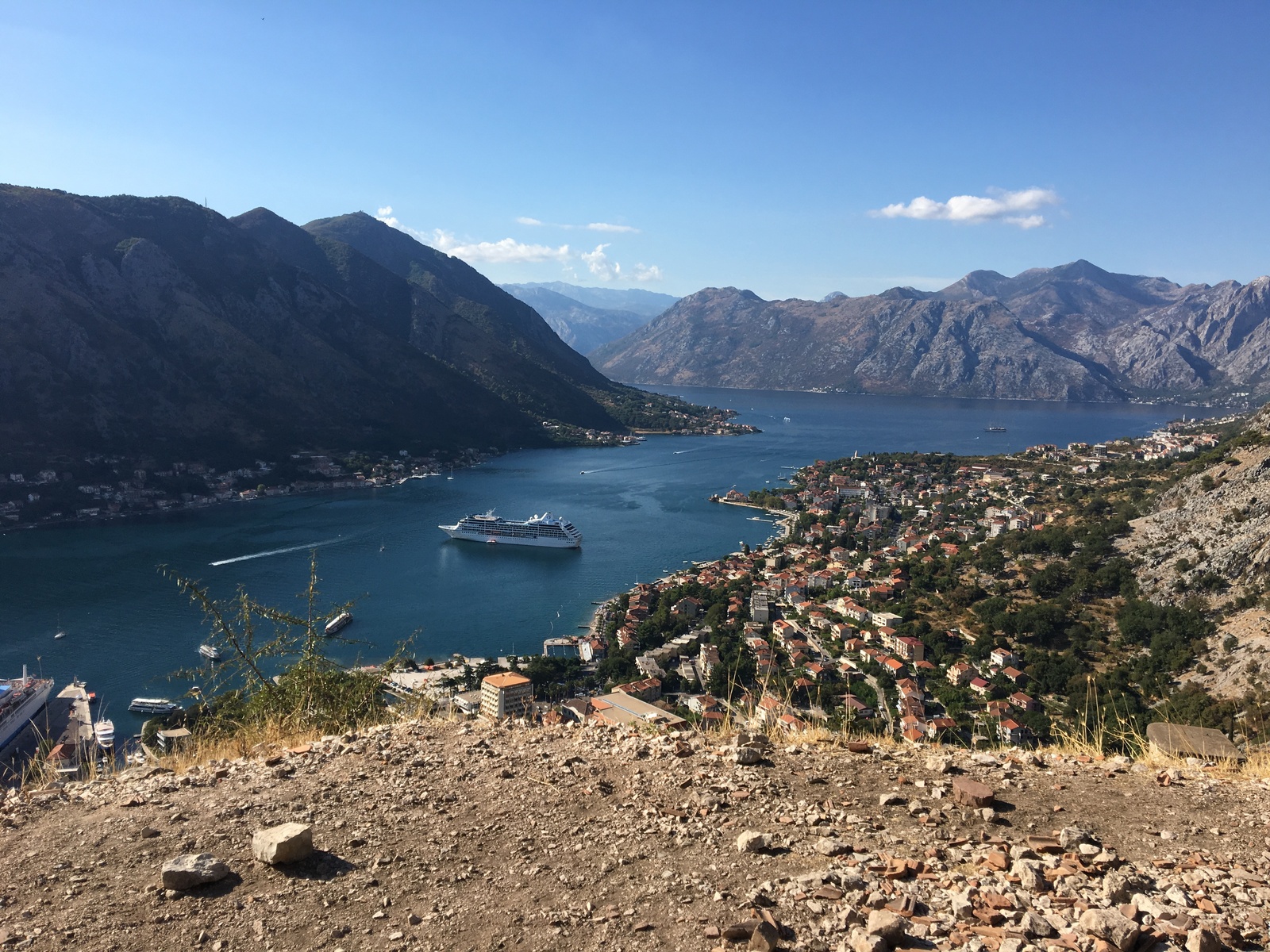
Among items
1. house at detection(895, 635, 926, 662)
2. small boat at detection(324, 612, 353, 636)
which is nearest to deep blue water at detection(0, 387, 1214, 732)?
small boat at detection(324, 612, 353, 636)

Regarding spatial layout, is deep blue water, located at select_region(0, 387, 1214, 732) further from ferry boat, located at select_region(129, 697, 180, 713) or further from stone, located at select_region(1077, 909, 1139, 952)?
stone, located at select_region(1077, 909, 1139, 952)

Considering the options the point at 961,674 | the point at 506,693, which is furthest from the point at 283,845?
the point at 961,674

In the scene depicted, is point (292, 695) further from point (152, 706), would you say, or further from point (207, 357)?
point (207, 357)

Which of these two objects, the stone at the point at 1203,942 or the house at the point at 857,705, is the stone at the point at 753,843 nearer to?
the stone at the point at 1203,942

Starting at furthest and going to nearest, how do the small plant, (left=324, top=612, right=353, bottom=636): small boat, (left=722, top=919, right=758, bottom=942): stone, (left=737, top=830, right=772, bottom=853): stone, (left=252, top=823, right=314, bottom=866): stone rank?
(left=324, top=612, right=353, bottom=636): small boat < the small plant < (left=737, top=830, right=772, bottom=853): stone < (left=252, top=823, right=314, bottom=866): stone < (left=722, top=919, right=758, bottom=942): stone

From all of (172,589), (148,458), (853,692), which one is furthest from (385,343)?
(853,692)

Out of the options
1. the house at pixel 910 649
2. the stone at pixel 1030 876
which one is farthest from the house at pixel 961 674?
the stone at pixel 1030 876
